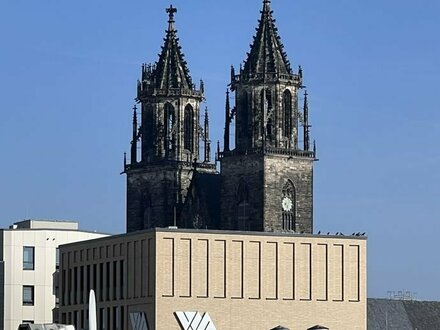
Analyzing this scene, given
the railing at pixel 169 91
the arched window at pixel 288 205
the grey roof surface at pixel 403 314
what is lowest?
the grey roof surface at pixel 403 314

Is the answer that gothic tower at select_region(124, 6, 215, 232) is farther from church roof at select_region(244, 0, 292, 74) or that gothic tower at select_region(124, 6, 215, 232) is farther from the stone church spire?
church roof at select_region(244, 0, 292, 74)

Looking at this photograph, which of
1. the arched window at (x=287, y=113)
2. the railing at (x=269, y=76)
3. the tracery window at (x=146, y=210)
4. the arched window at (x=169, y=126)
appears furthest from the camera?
the arched window at (x=169, y=126)

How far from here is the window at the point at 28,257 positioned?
13600cm

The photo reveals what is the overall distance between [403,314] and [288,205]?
16993 millimetres

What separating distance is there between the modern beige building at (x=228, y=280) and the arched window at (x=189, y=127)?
41.0 metres

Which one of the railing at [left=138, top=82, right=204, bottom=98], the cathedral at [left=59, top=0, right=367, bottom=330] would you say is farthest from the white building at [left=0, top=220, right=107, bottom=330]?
the railing at [left=138, top=82, right=204, bottom=98]

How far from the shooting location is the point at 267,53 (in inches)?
5969

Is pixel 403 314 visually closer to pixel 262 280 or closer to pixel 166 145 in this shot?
pixel 166 145

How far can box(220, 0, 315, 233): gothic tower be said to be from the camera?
148500mm

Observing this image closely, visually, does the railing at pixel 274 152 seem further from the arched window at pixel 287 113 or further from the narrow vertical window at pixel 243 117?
the arched window at pixel 287 113

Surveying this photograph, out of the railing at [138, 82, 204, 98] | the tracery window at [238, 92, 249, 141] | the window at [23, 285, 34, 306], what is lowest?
the window at [23, 285, 34, 306]

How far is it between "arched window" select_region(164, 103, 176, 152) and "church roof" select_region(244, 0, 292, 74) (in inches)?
401

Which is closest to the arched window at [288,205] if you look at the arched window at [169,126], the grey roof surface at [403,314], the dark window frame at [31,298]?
the grey roof surface at [403,314]

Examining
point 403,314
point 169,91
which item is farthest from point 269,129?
point 403,314
